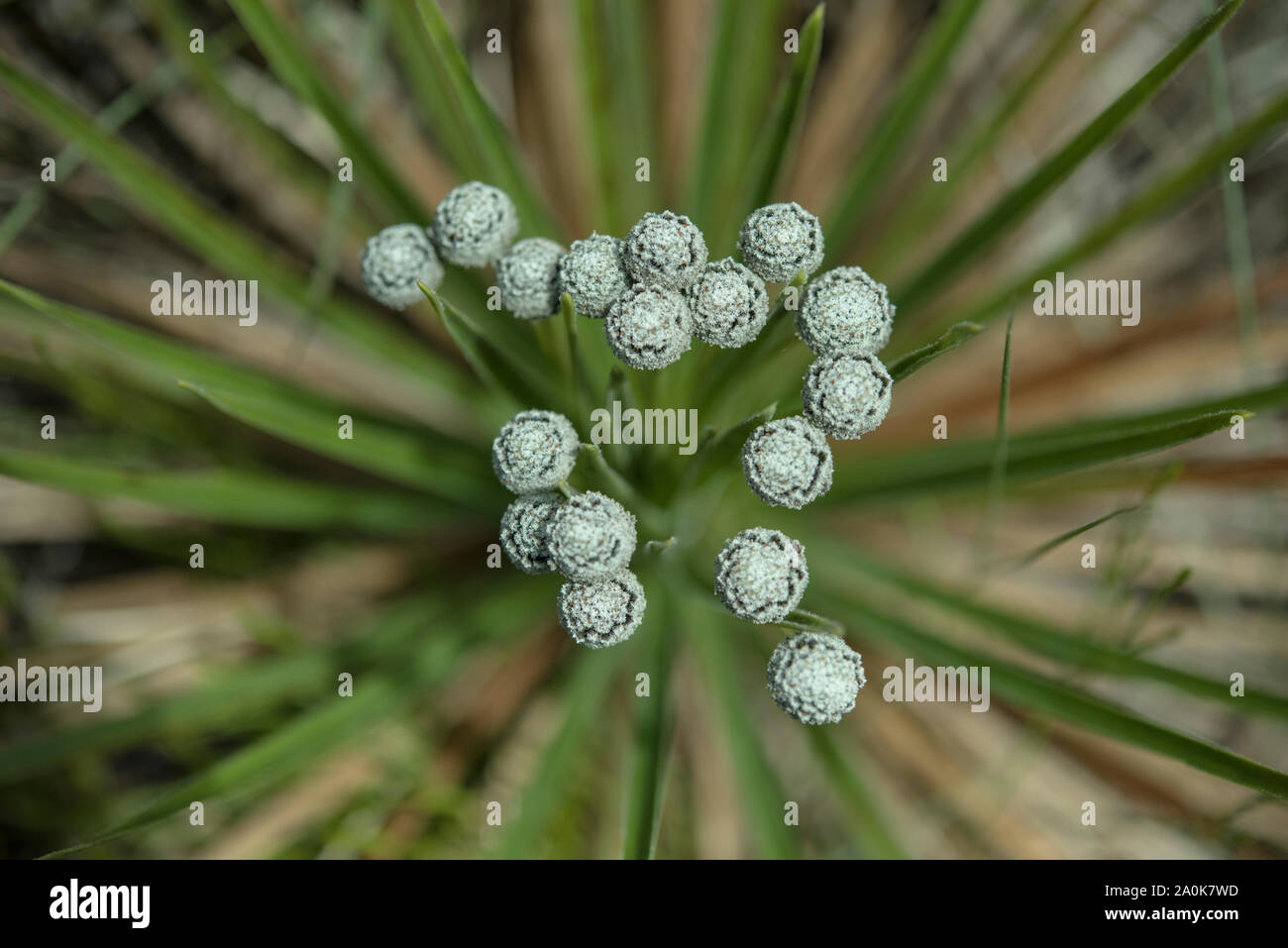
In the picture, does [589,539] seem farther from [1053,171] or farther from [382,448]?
[1053,171]

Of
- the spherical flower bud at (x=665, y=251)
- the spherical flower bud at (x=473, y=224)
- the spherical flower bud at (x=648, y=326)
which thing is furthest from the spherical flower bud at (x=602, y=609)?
the spherical flower bud at (x=473, y=224)

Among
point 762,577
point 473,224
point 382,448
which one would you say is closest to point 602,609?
point 762,577

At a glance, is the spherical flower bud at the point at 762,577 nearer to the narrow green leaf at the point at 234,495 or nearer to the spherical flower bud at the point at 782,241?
the spherical flower bud at the point at 782,241

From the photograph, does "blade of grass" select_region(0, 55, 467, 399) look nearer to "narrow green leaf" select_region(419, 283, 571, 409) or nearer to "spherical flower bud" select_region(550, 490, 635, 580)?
"narrow green leaf" select_region(419, 283, 571, 409)

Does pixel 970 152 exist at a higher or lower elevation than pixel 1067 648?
higher

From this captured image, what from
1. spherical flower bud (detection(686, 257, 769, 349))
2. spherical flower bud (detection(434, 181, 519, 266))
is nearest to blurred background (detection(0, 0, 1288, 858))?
spherical flower bud (detection(434, 181, 519, 266))

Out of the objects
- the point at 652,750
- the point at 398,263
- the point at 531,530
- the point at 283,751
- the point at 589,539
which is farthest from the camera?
the point at 283,751

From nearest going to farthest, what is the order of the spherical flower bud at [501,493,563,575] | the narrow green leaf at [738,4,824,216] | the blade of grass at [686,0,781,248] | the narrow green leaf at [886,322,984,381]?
the narrow green leaf at [886,322,984,381]
the spherical flower bud at [501,493,563,575]
the narrow green leaf at [738,4,824,216]
the blade of grass at [686,0,781,248]
